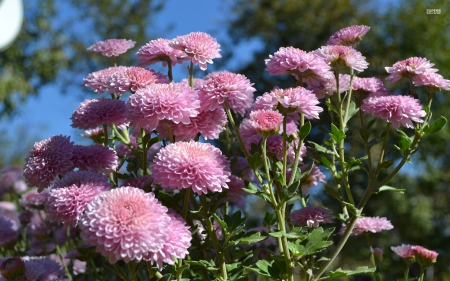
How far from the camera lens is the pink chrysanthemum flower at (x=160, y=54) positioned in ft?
3.82

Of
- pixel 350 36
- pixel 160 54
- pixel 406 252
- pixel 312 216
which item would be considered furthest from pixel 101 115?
pixel 406 252

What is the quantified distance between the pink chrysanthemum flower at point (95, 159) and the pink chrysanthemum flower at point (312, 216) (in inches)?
17.7

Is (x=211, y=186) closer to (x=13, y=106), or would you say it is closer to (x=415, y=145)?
(x=415, y=145)

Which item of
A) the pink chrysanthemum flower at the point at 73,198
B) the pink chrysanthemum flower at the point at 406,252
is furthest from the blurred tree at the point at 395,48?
the pink chrysanthemum flower at the point at 73,198

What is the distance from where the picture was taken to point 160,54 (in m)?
1.18

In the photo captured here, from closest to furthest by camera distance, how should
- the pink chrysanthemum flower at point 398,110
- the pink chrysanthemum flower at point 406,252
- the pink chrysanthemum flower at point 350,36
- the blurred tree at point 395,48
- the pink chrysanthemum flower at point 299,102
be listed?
the pink chrysanthemum flower at point 299,102
the pink chrysanthemum flower at point 398,110
the pink chrysanthemum flower at point 350,36
the pink chrysanthemum flower at point 406,252
the blurred tree at point 395,48

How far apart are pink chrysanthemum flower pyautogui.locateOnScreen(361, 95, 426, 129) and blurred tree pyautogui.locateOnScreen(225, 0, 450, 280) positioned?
621 cm

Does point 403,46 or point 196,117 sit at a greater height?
point 403,46

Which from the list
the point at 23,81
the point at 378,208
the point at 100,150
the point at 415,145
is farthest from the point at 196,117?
the point at 23,81

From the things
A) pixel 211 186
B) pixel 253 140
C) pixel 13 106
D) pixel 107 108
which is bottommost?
pixel 211 186

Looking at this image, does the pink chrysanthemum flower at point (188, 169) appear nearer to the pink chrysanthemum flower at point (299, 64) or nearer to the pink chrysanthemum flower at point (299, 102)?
the pink chrysanthemum flower at point (299, 102)

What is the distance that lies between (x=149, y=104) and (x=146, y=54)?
0.27 metres

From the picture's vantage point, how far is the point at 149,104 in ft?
3.17

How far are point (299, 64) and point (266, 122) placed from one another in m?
0.18
